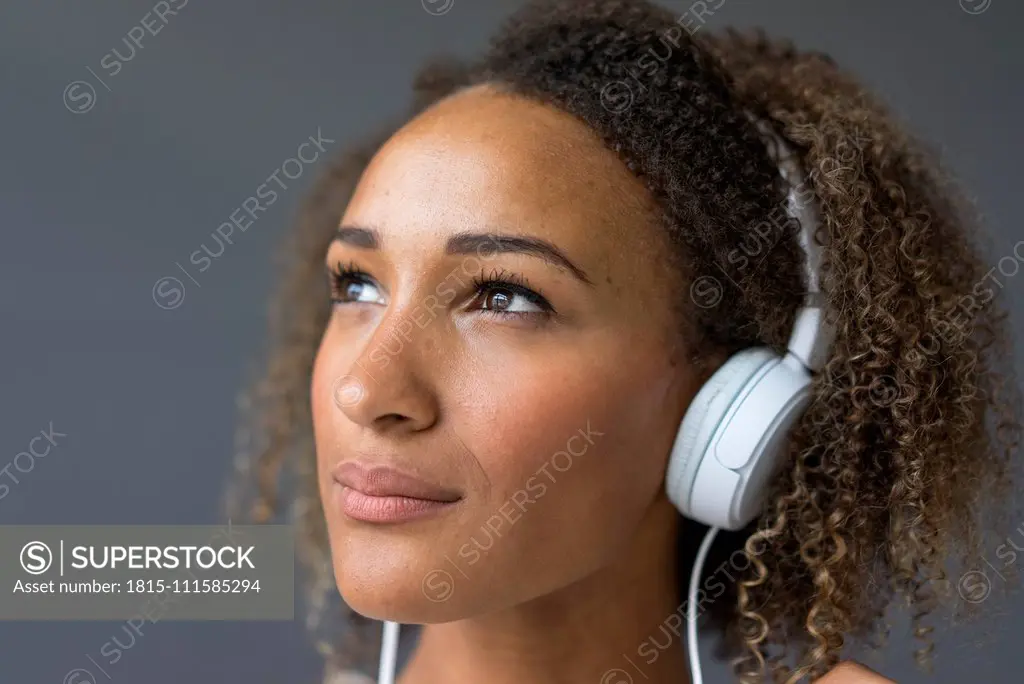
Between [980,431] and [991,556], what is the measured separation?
28 cm

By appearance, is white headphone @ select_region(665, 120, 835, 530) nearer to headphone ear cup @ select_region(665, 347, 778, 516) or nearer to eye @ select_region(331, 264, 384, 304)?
headphone ear cup @ select_region(665, 347, 778, 516)

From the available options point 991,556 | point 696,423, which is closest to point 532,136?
point 696,423

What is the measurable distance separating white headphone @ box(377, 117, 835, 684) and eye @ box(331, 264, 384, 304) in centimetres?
57

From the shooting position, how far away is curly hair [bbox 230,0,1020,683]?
6.13 feet

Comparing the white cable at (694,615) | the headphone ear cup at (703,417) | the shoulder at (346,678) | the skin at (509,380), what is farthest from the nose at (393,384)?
the shoulder at (346,678)

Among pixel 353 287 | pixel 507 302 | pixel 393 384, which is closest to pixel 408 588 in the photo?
pixel 393 384

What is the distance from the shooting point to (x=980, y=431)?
202 cm

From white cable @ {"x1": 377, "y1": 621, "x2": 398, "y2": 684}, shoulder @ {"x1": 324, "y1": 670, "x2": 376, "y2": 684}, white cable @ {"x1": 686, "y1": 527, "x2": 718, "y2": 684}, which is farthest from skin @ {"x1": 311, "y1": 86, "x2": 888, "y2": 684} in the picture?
shoulder @ {"x1": 324, "y1": 670, "x2": 376, "y2": 684}

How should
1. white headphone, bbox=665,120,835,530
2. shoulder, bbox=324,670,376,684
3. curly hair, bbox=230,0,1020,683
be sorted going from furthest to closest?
shoulder, bbox=324,670,376,684, curly hair, bbox=230,0,1020,683, white headphone, bbox=665,120,835,530

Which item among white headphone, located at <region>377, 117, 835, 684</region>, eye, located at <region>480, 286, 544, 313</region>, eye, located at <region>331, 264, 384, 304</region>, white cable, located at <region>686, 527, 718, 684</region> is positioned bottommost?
white cable, located at <region>686, 527, 718, 684</region>

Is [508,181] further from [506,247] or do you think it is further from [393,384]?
[393,384]

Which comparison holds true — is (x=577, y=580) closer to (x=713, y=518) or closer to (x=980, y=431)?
(x=713, y=518)

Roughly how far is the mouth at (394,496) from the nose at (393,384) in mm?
70

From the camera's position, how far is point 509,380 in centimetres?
169
